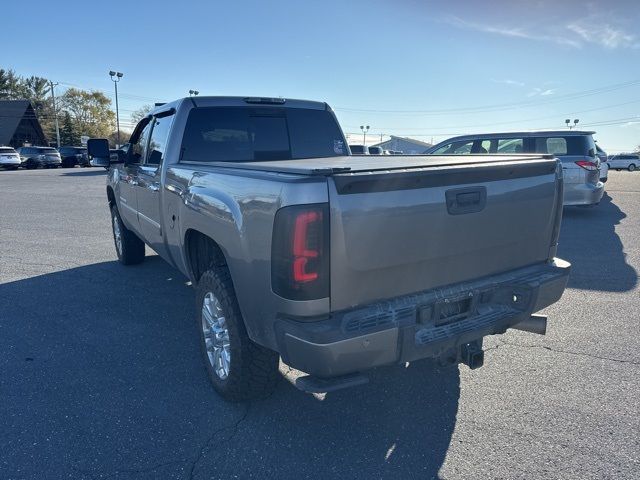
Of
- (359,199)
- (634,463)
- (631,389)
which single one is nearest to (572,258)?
(631,389)

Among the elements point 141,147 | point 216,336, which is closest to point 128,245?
point 141,147

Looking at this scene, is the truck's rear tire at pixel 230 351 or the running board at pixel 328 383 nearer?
the running board at pixel 328 383

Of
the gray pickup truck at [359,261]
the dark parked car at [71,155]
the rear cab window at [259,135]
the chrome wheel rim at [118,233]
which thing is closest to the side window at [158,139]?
the rear cab window at [259,135]

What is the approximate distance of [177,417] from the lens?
282cm

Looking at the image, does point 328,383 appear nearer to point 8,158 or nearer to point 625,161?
point 8,158

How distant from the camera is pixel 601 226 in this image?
29.8 feet

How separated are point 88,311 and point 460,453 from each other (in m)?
3.86

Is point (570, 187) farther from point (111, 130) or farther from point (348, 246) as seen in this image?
point (111, 130)

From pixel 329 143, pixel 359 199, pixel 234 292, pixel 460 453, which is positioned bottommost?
pixel 460 453

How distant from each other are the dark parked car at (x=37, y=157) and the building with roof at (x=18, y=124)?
2301 centimetres

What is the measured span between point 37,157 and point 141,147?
118ft

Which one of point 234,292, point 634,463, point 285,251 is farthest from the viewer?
point 234,292

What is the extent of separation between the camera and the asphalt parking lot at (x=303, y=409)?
239cm

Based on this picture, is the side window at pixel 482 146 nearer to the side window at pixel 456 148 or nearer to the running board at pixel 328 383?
the side window at pixel 456 148
